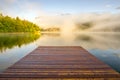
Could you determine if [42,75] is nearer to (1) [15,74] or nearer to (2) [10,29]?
(1) [15,74]

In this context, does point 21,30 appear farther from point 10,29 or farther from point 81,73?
point 81,73

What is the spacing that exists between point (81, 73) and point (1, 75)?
2.48m

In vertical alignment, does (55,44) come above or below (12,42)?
below

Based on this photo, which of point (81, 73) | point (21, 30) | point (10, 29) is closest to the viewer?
point (81, 73)

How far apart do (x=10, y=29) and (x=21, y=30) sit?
31.4 ft

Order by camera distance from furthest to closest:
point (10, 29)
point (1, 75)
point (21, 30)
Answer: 1. point (21, 30)
2. point (10, 29)
3. point (1, 75)

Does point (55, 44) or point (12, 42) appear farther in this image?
point (12, 42)

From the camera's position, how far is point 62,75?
675 centimetres

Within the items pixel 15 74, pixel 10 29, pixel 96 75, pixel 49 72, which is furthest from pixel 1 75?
pixel 10 29

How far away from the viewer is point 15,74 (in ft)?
22.3

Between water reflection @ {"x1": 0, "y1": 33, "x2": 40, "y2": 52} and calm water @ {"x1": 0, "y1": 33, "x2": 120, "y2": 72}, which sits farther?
water reflection @ {"x1": 0, "y1": 33, "x2": 40, "y2": 52}

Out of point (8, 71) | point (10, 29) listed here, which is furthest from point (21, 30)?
point (8, 71)

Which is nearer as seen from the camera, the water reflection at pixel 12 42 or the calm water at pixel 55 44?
the calm water at pixel 55 44

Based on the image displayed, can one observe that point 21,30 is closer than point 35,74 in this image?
No
